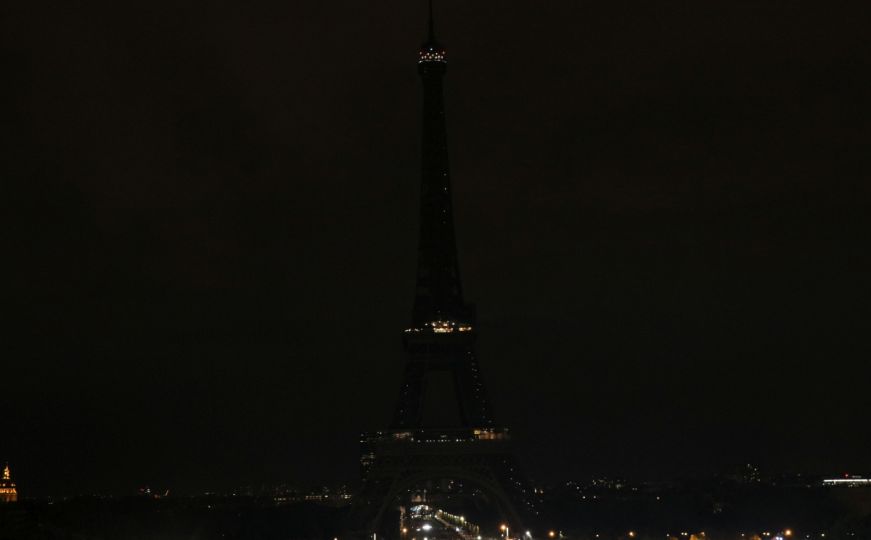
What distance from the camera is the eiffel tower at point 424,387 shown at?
397 ft

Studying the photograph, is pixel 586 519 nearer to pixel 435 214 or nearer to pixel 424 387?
pixel 424 387

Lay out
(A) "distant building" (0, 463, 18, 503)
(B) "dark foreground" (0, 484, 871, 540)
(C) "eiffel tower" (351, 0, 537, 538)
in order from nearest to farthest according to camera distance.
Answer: (B) "dark foreground" (0, 484, 871, 540), (C) "eiffel tower" (351, 0, 537, 538), (A) "distant building" (0, 463, 18, 503)

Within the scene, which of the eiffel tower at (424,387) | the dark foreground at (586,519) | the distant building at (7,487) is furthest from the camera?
the distant building at (7,487)

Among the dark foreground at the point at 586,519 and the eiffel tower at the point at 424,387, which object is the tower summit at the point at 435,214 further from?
the dark foreground at the point at 586,519

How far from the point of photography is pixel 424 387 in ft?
410

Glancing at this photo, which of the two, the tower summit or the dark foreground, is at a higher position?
the tower summit

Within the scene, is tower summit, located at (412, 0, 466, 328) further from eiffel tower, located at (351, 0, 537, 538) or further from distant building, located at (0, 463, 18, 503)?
distant building, located at (0, 463, 18, 503)

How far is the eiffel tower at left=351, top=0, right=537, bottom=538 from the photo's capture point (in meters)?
121

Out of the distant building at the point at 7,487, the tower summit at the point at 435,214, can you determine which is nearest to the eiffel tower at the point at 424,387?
the tower summit at the point at 435,214

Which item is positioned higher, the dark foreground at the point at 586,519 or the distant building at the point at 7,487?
the distant building at the point at 7,487

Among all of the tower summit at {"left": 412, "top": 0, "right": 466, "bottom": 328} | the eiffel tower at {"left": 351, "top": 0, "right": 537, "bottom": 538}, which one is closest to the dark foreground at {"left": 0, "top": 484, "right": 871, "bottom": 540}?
the eiffel tower at {"left": 351, "top": 0, "right": 537, "bottom": 538}

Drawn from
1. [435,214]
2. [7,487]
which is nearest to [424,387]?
[435,214]

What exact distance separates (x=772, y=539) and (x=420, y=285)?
36.8 m

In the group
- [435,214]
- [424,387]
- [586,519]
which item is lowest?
[586,519]
